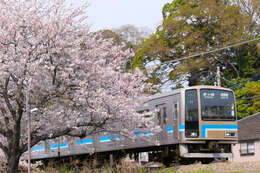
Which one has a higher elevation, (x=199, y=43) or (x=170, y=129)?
(x=199, y=43)

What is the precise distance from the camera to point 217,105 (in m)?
18.5

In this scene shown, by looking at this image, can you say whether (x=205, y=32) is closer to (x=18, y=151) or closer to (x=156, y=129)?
(x=156, y=129)

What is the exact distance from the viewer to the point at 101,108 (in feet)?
48.1

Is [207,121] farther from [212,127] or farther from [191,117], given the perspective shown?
[191,117]

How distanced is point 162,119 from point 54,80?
19.0 feet

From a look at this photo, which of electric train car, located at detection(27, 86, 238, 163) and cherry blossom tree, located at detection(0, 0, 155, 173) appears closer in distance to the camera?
cherry blossom tree, located at detection(0, 0, 155, 173)

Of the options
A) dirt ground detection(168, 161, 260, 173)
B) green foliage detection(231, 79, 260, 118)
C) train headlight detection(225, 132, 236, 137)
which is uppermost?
green foliage detection(231, 79, 260, 118)

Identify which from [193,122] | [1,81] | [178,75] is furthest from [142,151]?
[178,75]

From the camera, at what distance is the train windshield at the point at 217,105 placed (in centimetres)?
1820

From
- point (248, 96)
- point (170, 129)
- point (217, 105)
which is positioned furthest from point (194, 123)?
point (248, 96)

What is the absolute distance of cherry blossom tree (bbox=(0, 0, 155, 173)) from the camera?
47.8ft

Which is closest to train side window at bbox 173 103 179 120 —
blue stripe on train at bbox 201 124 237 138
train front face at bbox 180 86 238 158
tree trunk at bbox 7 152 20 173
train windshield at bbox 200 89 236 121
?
train front face at bbox 180 86 238 158

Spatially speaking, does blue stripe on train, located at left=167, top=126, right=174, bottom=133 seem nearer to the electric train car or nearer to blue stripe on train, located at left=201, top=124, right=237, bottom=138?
the electric train car

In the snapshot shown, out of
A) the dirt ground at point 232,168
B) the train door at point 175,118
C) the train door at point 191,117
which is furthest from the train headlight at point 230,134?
→ the dirt ground at point 232,168
